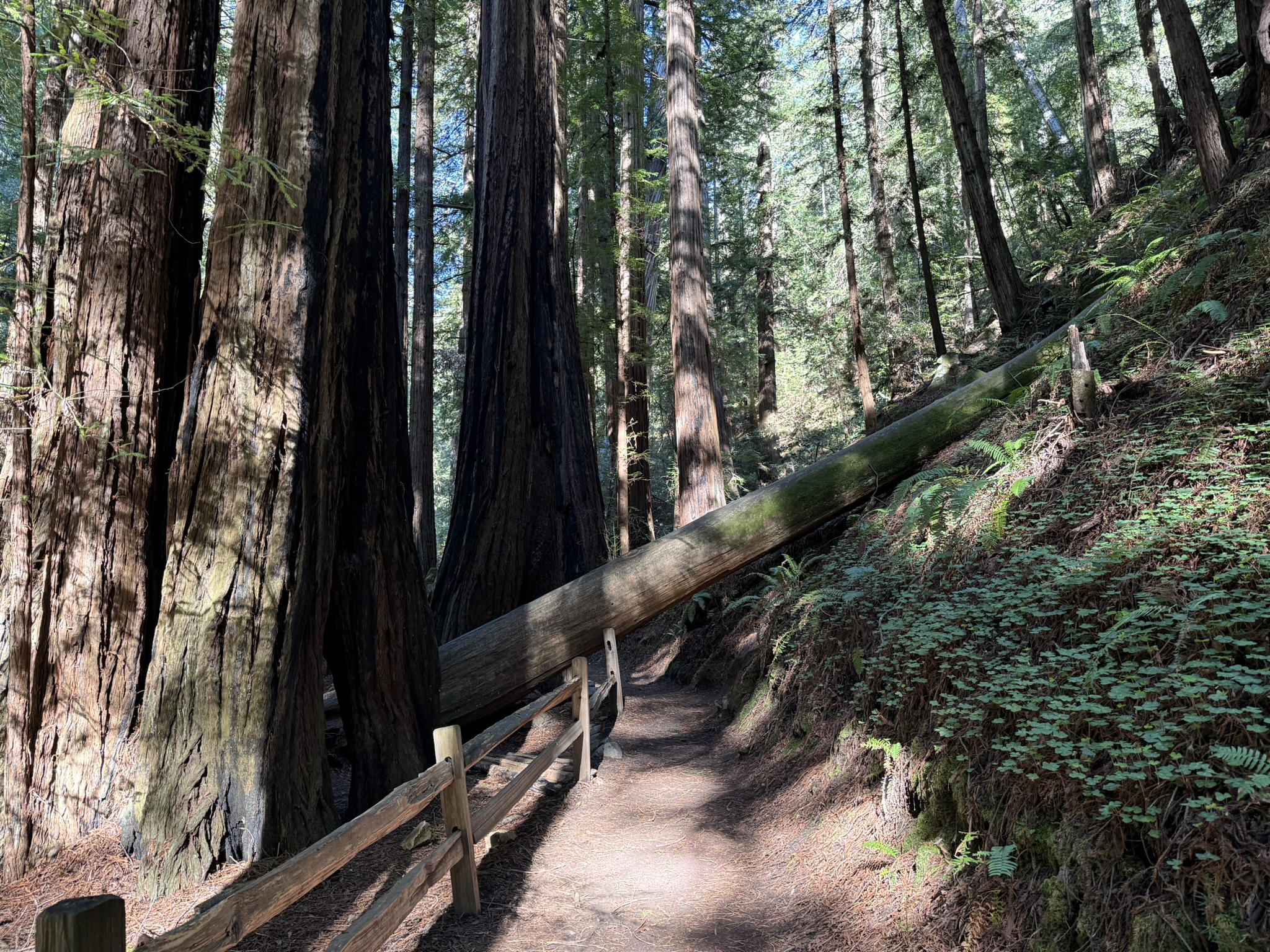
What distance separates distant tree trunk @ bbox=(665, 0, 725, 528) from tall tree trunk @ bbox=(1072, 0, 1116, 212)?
Result: 34.0ft

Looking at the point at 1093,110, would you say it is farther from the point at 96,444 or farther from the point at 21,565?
the point at 21,565

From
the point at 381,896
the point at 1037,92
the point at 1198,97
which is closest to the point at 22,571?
the point at 381,896

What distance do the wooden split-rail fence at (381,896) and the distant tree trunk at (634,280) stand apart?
32.0 feet

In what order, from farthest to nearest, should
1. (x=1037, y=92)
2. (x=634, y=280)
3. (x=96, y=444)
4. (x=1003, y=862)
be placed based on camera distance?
(x=1037, y=92) < (x=634, y=280) < (x=96, y=444) < (x=1003, y=862)

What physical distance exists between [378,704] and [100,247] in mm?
3199

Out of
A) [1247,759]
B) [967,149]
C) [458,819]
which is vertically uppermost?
[967,149]

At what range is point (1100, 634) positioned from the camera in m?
3.56

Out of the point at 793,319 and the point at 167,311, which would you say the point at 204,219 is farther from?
the point at 793,319

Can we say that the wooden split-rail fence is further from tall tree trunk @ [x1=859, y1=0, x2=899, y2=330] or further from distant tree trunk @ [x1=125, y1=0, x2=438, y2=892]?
tall tree trunk @ [x1=859, y1=0, x2=899, y2=330]

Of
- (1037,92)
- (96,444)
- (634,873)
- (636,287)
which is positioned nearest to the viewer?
(96,444)

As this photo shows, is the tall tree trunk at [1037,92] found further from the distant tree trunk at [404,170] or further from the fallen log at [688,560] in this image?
the fallen log at [688,560]

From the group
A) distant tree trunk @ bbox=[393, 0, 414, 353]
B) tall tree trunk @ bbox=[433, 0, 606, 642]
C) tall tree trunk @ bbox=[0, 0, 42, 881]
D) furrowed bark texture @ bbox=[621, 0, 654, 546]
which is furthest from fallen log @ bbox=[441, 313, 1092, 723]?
distant tree trunk @ bbox=[393, 0, 414, 353]

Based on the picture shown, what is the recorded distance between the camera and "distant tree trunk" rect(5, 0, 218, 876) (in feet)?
13.0

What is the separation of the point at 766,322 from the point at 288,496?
65.9 ft
